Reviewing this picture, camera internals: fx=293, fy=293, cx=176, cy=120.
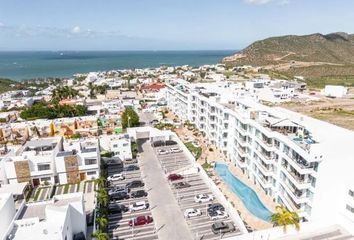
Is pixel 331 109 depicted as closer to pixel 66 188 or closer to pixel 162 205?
pixel 162 205

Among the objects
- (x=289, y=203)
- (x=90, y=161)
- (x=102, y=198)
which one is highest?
(x=90, y=161)

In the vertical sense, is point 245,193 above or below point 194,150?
below

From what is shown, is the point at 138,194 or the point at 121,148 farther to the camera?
the point at 121,148

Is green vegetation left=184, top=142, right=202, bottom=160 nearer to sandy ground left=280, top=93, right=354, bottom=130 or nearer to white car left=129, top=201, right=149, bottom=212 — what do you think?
white car left=129, top=201, right=149, bottom=212

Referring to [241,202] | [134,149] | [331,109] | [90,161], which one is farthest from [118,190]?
[331,109]

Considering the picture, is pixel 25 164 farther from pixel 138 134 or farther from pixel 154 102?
pixel 154 102

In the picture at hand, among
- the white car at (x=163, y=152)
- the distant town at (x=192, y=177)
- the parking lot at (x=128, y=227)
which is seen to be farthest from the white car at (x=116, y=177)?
the white car at (x=163, y=152)

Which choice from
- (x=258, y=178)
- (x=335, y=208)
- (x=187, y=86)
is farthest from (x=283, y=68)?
(x=335, y=208)
